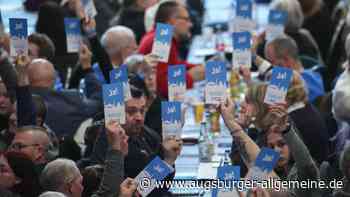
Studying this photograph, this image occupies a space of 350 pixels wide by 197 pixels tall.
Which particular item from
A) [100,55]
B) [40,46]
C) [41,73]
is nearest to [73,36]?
[40,46]

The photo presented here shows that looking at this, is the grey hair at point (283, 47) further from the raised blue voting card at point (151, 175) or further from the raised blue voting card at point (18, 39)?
the raised blue voting card at point (151, 175)

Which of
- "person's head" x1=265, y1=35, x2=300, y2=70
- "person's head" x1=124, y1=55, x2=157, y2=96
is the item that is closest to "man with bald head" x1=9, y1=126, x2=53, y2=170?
"person's head" x1=124, y1=55, x2=157, y2=96

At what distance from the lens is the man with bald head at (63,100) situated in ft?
32.9

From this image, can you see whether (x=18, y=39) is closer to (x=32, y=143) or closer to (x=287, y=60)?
(x=32, y=143)

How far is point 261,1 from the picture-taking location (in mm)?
18562

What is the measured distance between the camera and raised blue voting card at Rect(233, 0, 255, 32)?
11430mm

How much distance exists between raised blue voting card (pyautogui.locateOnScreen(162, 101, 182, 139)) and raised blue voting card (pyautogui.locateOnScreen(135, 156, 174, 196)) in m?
0.72

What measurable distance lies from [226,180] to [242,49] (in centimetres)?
306

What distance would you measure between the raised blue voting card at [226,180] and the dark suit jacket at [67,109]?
3.20 m

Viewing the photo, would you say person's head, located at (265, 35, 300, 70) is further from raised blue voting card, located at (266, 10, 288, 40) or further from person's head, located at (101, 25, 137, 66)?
person's head, located at (101, 25, 137, 66)

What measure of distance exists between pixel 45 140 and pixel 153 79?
2137 millimetres

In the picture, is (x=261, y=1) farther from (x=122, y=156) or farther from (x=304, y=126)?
(x=122, y=156)

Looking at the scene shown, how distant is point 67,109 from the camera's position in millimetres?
10406

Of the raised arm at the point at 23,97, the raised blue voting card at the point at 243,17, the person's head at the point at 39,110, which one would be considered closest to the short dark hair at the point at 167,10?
the raised blue voting card at the point at 243,17
